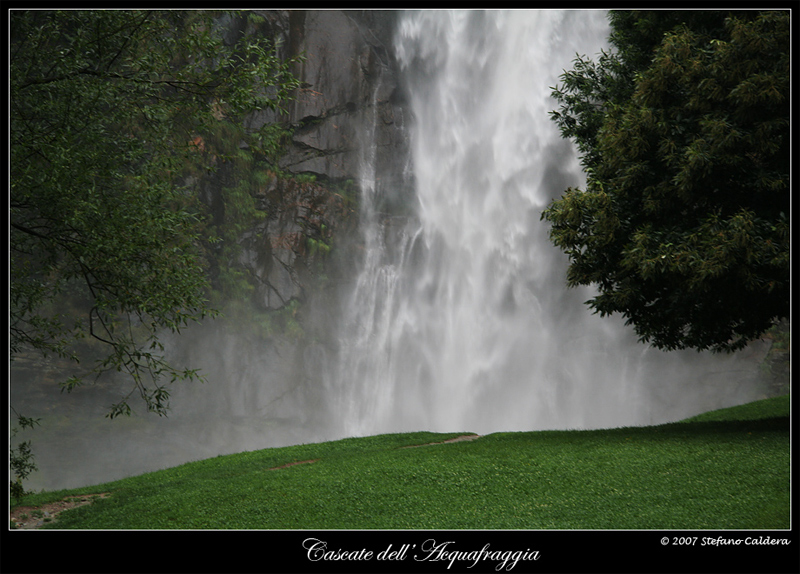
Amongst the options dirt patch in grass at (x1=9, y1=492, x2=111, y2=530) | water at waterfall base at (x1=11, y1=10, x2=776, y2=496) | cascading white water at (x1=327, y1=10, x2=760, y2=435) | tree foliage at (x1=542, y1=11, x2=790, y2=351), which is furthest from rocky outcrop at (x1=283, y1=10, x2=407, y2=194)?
dirt patch in grass at (x1=9, y1=492, x2=111, y2=530)

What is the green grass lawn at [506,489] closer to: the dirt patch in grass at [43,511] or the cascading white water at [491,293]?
the dirt patch in grass at [43,511]

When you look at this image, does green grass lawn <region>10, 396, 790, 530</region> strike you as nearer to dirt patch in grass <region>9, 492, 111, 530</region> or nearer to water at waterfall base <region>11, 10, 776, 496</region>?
dirt patch in grass <region>9, 492, 111, 530</region>

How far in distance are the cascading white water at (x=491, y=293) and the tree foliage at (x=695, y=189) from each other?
1972 centimetres

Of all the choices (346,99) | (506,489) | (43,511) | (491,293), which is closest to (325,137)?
(346,99)

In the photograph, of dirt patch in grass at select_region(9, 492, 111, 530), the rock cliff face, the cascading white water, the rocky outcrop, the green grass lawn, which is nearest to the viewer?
the green grass lawn

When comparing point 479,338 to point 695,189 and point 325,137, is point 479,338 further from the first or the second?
point 695,189

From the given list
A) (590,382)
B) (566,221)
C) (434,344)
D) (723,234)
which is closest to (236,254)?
(434,344)

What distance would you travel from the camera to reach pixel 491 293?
114 feet

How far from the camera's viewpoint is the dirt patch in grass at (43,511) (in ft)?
33.4

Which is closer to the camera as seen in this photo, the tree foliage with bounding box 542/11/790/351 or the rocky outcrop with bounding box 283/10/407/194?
the tree foliage with bounding box 542/11/790/351

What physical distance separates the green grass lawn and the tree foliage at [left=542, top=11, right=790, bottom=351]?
2.95 metres

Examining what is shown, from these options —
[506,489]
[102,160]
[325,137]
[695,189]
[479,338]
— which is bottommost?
[506,489]

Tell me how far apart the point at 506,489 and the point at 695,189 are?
290 inches

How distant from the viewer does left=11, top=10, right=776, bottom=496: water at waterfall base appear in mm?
33531
